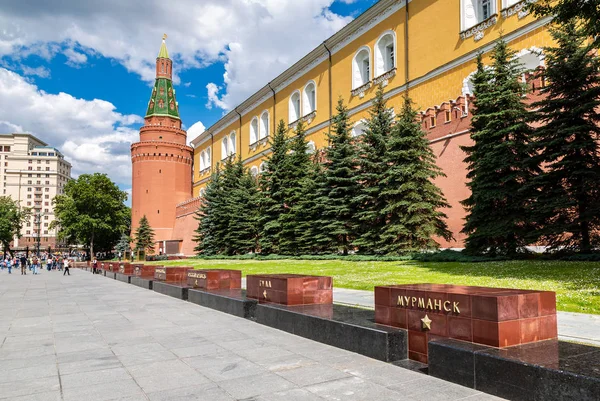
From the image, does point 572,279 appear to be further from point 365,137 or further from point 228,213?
point 228,213

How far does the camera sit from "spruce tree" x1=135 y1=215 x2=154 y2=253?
5277cm

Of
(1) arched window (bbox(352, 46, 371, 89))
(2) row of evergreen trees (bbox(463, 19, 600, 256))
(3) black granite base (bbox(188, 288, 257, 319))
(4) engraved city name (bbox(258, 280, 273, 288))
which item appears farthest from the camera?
(1) arched window (bbox(352, 46, 371, 89))

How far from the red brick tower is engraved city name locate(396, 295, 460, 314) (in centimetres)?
4991

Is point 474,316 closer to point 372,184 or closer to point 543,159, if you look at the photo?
point 543,159

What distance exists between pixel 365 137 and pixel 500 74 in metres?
7.00

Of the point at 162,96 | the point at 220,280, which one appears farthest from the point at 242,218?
the point at 162,96

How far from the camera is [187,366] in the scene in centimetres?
480

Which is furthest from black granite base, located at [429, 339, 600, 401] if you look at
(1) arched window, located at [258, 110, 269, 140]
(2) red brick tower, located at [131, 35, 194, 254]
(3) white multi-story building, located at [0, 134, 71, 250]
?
(3) white multi-story building, located at [0, 134, 71, 250]

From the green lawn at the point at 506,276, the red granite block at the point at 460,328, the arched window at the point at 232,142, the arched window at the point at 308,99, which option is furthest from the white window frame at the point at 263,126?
the red granite block at the point at 460,328

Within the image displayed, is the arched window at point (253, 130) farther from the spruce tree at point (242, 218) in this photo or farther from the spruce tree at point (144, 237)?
the spruce tree at point (144, 237)

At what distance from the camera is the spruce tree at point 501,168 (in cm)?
1463

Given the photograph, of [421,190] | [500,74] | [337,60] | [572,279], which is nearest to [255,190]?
[337,60]

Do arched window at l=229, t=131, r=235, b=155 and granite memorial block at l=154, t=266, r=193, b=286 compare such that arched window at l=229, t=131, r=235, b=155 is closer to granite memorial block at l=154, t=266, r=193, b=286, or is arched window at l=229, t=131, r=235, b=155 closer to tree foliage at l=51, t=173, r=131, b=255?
Answer: tree foliage at l=51, t=173, r=131, b=255

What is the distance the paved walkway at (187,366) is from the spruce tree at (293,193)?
57.5ft
